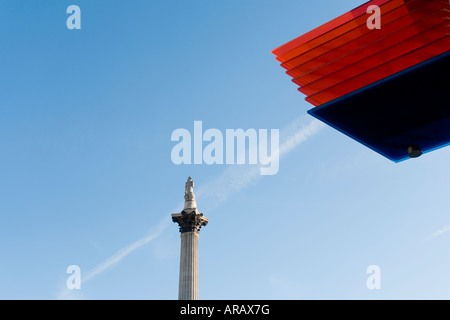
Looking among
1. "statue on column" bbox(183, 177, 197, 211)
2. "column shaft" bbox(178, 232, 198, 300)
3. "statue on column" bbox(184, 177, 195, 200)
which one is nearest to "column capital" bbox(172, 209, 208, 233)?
"column shaft" bbox(178, 232, 198, 300)

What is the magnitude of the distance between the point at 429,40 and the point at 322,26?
3652mm

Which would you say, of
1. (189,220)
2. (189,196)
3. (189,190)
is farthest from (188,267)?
(189,190)

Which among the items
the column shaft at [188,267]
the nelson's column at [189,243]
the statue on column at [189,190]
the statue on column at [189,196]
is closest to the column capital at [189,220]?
the nelson's column at [189,243]

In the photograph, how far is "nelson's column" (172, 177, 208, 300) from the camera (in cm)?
3509

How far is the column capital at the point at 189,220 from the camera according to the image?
37.7m

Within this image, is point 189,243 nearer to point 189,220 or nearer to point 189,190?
point 189,220

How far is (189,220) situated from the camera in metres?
37.8

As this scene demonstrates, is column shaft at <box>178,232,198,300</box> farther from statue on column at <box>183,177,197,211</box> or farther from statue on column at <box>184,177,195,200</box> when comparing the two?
statue on column at <box>184,177,195,200</box>

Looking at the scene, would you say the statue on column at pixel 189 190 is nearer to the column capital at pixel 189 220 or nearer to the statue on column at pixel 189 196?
the statue on column at pixel 189 196
